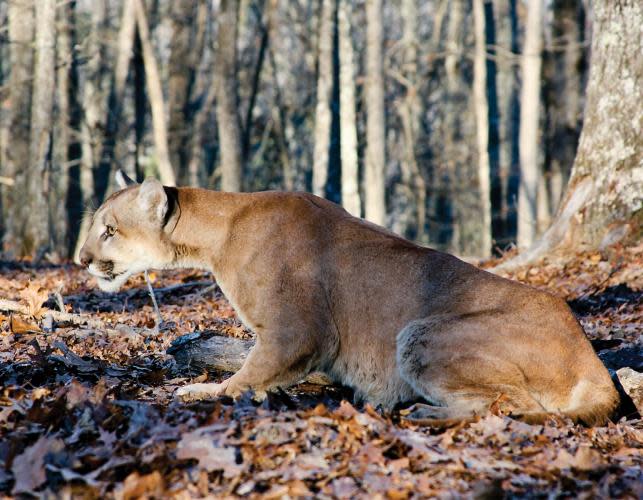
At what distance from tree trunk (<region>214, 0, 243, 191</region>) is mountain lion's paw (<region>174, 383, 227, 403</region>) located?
13391 mm

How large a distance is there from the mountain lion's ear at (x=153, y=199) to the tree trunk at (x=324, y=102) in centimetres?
1537

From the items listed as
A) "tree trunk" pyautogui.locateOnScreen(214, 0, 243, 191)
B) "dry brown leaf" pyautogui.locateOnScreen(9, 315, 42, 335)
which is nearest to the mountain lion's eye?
"dry brown leaf" pyautogui.locateOnScreen(9, 315, 42, 335)

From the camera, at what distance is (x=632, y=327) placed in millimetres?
7391

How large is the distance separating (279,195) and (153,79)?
1732 cm

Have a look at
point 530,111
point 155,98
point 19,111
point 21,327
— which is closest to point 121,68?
point 155,98

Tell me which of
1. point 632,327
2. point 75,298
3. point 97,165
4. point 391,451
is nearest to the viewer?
point 391,451

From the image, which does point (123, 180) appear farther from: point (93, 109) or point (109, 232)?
point (93, 109)

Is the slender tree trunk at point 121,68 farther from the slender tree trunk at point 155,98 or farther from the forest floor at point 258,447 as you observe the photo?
the forest floor at point 258,447

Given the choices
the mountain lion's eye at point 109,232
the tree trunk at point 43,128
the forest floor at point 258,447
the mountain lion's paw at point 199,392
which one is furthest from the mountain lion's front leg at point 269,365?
the tree trunk at point 43,128

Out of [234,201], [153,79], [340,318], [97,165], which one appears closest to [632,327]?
[340,318]

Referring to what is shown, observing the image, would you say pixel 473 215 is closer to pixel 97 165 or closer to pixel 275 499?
pixel 97 165

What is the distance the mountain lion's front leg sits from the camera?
544 centimetres

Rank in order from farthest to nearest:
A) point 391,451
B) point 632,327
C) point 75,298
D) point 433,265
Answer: point 75,298 → point 632,327 → point 433,265 → point 391,451

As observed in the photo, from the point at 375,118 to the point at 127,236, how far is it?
13643mm
